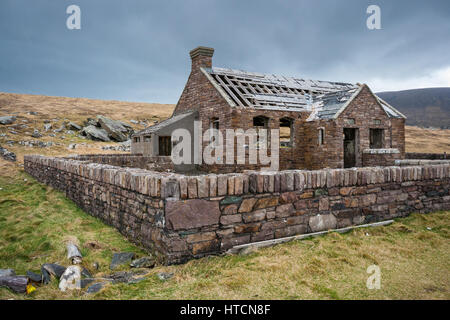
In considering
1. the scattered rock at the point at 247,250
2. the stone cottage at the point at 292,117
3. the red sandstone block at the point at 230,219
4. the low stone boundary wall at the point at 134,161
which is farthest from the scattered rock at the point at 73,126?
the scattered rock at the point at 247,250

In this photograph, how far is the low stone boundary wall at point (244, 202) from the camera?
4.57 metres

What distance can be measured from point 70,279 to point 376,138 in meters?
18.7

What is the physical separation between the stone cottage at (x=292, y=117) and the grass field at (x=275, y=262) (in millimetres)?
9170

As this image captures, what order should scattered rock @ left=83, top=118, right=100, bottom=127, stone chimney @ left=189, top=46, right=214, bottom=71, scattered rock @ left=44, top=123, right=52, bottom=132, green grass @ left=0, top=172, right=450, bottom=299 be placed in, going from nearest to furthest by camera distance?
green grass @ left=0, top=172, right=450, bottom=299
stone chimney @ left=189, top=46, right=214, bottom=71
scattered rock @ left=44, top=123, right=52, bottom=132
scattered rock @ left=83, top=118, right=100, bottom=127

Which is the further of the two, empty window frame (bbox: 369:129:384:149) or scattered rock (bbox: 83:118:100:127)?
scattered rock (bbox: 83:118:100:127)

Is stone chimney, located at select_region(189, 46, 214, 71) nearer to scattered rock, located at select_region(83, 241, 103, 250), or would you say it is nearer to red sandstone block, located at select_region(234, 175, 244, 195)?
scattered rock, located at select_region(83, 241, 103, 250)


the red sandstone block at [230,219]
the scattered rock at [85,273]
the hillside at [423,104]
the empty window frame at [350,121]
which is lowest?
the scattered rock at [85,273]

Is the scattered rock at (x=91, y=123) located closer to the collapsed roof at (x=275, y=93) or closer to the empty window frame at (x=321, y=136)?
the collapsed roof at (x=275, y=93)

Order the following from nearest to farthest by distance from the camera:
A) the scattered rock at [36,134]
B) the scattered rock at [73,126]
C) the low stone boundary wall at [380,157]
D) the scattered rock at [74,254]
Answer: the scattered rock at [74,254]
the low stone boundary wall at [380,157]
the scattered rock at [36,134]
the scattered rock at [73,126]

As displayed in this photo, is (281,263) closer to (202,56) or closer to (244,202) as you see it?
(244,202)

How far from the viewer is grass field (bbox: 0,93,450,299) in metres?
3.68

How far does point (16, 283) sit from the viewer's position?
384 centimetres

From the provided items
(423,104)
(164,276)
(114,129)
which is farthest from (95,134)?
(423,104)

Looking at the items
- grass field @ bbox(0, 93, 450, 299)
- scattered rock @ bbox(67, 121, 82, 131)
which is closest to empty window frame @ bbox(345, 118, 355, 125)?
grass field @ bbox(0, 93, 450, 299)
